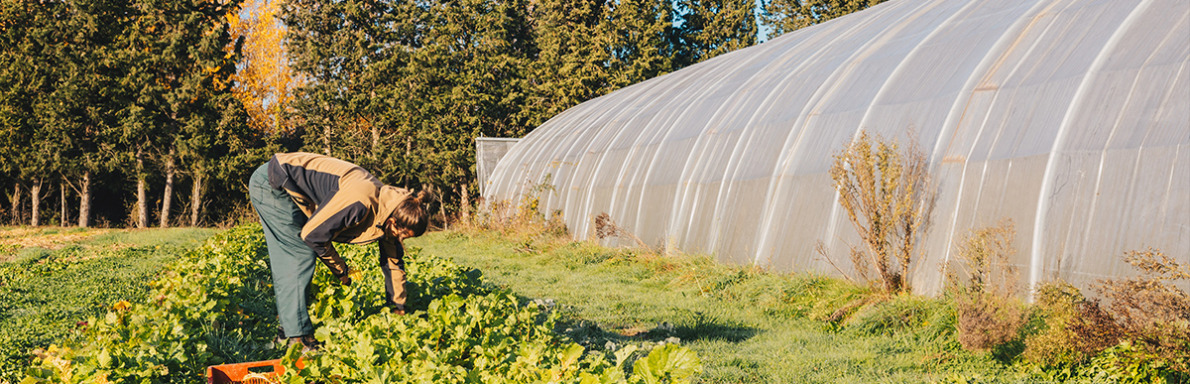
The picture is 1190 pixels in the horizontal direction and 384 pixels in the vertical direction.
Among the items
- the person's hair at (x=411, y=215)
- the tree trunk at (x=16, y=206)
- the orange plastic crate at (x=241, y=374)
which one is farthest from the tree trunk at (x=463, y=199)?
the orange plastic crate at (x=241, y=374)

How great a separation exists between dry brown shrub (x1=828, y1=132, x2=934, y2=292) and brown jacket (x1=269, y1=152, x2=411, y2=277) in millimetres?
4138

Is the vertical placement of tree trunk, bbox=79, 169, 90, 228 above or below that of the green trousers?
below

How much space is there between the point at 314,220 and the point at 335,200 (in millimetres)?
144

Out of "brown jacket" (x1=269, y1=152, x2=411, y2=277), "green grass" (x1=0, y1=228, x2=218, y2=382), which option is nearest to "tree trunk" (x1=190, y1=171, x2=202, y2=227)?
"green grass" (x1=0, y1=228, x2=218, y2=382)

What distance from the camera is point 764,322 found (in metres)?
6.88

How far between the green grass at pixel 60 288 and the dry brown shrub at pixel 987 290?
5.27 meters

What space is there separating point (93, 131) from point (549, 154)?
13.3 metres

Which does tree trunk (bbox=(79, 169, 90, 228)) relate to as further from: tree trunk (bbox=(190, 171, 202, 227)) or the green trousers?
the green trousers

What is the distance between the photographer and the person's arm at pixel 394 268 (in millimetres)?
4531

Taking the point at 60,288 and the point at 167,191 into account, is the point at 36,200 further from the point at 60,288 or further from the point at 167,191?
the point at 60,288

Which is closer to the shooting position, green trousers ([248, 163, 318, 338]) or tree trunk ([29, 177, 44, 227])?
green trousers ([248, 163, 318, 338])

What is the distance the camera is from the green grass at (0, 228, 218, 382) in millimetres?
5613

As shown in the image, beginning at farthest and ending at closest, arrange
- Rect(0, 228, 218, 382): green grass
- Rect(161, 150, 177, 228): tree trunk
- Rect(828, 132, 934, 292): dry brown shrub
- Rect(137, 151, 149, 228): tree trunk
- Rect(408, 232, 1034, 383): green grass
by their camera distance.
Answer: Rect(161, 150, 177, 228): tree trunk → Rect(137, 151, 149, 228): tree trunk → Rect(828, 132, 934, 292): dry brown shrub → Rect(0, 228, 218, 382): green grass → Rect(408, 232, 1034, 383): green grass

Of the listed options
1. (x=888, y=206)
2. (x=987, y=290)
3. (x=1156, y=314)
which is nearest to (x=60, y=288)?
(x=888, y=206)
